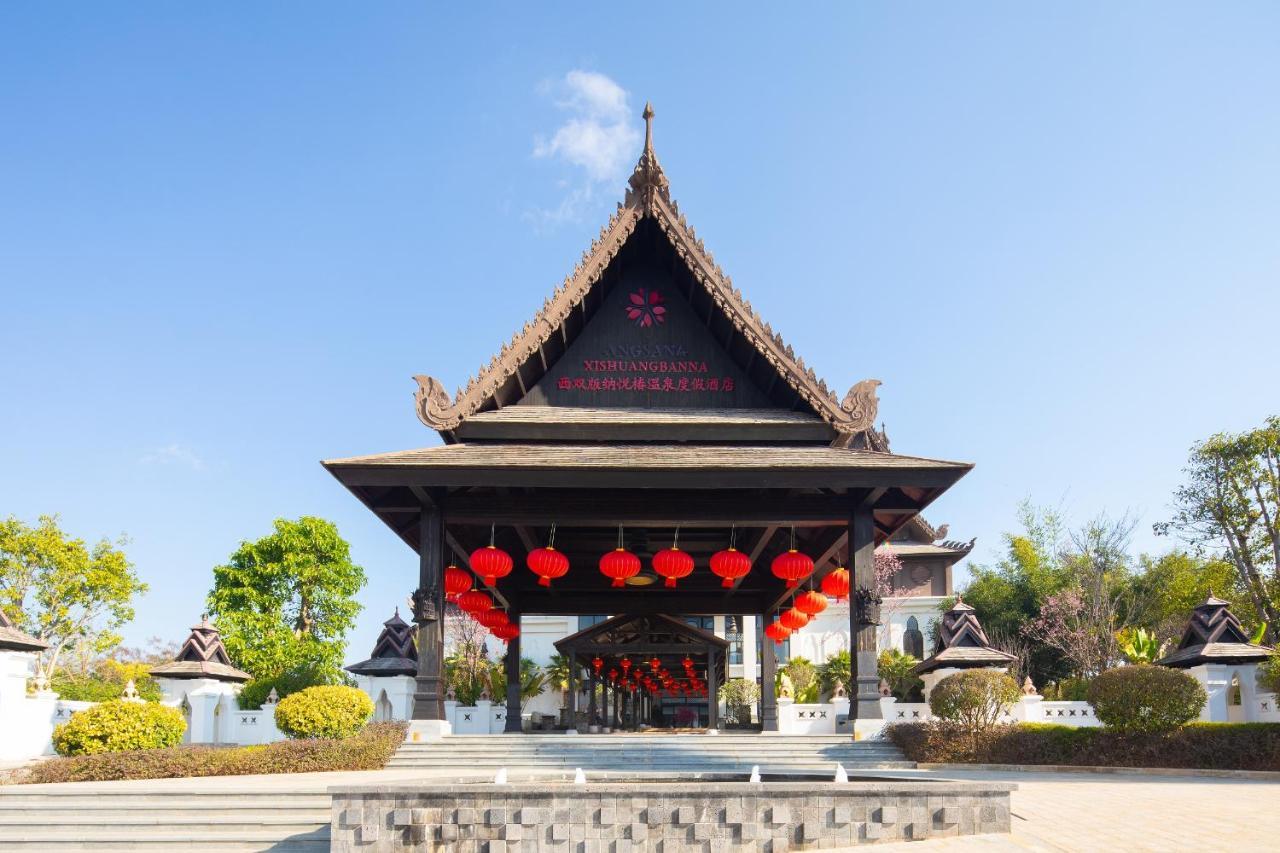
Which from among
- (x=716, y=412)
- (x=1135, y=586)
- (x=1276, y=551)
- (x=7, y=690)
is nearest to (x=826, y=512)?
(x=716, y=412)

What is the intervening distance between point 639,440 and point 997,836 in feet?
27.6

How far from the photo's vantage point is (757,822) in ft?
26.7

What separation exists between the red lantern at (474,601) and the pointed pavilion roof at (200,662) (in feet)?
32.2

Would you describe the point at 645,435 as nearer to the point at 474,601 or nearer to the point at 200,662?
the point at 474,601

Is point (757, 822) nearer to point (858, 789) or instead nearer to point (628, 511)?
point (858, 789)

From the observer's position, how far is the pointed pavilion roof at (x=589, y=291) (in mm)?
14555

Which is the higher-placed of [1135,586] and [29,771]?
[1135,586]

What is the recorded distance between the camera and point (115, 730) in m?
14.7

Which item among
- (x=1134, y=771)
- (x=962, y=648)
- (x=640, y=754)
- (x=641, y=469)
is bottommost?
(x=1134, y=771)

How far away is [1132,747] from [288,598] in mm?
35158

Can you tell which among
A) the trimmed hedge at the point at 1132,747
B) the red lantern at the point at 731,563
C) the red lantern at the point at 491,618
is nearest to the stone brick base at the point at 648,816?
the red lantern at the point at 731,563

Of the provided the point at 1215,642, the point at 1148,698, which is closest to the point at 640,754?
the point at 1148,698

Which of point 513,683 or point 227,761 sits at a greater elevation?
point 513,683

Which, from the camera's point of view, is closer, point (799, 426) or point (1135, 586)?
point (799, 426)
